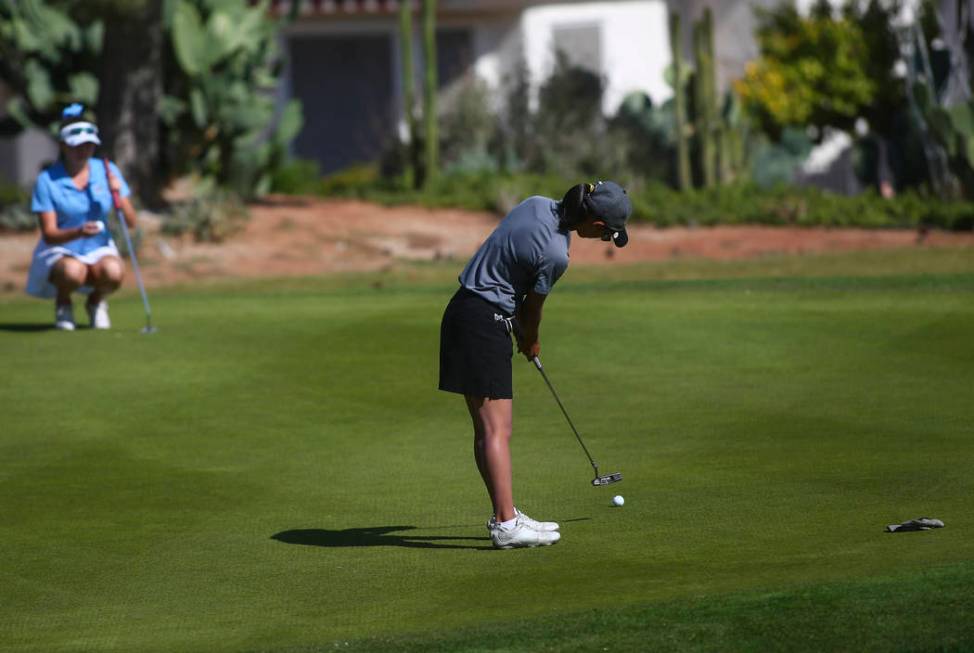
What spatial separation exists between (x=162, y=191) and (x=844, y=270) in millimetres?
9802

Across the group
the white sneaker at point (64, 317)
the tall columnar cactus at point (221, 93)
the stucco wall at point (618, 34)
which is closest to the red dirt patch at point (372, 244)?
the tall columnar cactus at point (221, 93)

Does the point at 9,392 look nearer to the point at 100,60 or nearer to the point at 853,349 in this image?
the point at 853,349

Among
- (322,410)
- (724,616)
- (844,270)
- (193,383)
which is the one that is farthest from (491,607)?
(844,270)

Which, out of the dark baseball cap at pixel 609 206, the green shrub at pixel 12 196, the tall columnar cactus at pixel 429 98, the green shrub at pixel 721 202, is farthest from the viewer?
the tall columnar cactus at pixel 429 98

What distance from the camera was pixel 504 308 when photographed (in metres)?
7.75

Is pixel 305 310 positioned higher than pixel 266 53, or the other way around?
pixel 266 53

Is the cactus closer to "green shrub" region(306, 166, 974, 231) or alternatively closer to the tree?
"green shrub" region(306, 166, 974, 231)

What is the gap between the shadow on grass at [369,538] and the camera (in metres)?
7.89

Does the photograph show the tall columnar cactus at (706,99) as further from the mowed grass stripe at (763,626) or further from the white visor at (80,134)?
the mowed grass stripe at (763,626)

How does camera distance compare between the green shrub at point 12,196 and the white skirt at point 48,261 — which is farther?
the green shrub at point 12,196

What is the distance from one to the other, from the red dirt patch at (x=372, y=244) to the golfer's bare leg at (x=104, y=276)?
18.2 ft

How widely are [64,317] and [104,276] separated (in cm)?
61

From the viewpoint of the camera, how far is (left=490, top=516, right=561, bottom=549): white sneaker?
25.2ft

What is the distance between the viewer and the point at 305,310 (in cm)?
1565
